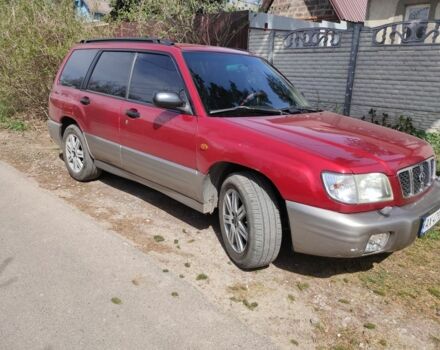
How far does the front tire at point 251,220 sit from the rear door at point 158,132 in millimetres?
450

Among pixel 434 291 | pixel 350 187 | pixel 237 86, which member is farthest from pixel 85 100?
pixel 434 291

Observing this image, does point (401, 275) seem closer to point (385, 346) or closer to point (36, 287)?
point (385, 346)

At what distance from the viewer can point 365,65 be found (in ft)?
27.5

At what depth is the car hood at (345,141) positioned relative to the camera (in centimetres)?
302

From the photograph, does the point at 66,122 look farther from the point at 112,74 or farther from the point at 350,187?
the point at 350,187

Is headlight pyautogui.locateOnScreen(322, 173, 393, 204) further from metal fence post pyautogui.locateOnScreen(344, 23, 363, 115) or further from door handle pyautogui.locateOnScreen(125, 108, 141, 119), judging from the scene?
metal fence post pyautogui.locateOnScreen(344, 23, 363, 115)

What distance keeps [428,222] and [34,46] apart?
8643 mm

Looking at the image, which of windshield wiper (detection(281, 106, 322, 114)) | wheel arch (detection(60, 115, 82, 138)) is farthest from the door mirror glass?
wheel arch (detection(60, 115, 82, 138))

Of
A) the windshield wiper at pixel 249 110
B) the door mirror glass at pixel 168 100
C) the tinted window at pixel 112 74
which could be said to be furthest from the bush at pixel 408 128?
the tinted window at pixel 112 74

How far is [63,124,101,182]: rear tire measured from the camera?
5500 millimetres

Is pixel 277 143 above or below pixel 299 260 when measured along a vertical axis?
above

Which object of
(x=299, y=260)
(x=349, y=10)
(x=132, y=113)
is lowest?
(x=299, y=260)

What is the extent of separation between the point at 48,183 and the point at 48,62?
4.63 metres

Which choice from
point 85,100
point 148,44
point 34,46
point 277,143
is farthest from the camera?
point 34,46
